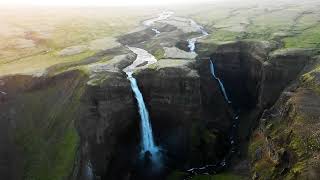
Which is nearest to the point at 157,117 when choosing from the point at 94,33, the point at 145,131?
the point at 145,131

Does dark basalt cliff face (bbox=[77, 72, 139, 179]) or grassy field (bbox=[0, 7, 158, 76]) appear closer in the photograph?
dark basalt cliff face (bbox=[77, 72, 139, 179])

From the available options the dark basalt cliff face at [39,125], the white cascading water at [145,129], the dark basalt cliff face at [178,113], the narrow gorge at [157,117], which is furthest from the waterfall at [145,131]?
the dark basalt cliff face at [39,125]

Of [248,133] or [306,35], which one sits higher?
[306,35]

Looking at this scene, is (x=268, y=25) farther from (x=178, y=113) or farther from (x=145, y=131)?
(x=145, y=131)

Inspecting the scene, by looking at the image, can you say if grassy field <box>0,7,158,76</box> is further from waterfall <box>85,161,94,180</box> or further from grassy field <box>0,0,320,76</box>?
waterfall <box>85,161,94,180</box>

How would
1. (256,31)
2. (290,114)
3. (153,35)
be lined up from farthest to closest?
1. (153,35)
2. (256,31)
3. (290,114)

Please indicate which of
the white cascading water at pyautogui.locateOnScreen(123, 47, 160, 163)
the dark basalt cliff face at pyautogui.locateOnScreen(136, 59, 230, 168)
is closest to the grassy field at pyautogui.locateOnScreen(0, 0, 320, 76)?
the white cascading water at pyautogui.locateOnScreen(123, 47, 160, 163)

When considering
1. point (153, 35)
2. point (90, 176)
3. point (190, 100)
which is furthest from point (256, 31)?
point (90, 176)

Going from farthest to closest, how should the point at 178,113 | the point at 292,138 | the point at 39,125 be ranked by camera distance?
the point at 178,113
the point at 39,125
the point at 292,138

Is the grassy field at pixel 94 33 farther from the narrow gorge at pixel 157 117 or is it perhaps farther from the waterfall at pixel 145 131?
the waterfall at pixel 145 131

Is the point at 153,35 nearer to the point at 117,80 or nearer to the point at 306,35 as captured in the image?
the point at 306,35

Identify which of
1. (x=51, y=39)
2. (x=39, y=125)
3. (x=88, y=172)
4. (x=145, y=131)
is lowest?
(x=88, y=172)
